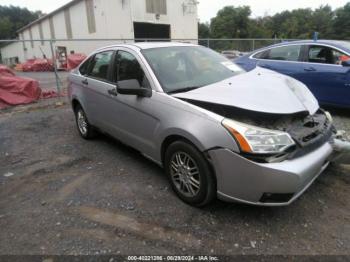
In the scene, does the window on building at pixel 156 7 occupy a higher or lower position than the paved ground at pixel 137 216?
higher

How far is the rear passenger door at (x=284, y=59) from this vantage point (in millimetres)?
6109

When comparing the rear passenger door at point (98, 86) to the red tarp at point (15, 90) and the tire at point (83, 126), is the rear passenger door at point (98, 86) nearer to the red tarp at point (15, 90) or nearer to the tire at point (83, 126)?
the tire at point (83, 126)

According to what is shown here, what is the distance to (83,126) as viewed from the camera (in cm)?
518

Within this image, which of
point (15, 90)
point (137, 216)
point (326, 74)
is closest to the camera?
point (137, 216)

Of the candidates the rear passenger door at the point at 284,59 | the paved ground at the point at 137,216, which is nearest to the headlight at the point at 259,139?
the paved ground at the point at 137,216

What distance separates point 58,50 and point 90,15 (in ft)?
19.1

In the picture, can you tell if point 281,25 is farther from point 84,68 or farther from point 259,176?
point 259,176

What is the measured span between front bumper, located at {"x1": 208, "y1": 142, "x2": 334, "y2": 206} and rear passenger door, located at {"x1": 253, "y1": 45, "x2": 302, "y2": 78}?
389cm

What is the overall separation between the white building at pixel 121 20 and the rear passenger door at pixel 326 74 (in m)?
17.6

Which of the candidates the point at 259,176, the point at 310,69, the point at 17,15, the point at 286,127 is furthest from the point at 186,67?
the point at 17,15

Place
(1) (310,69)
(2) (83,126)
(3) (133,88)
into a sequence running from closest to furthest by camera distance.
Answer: (3) (133,88) < (2) (83,126) < (1) (310,69)

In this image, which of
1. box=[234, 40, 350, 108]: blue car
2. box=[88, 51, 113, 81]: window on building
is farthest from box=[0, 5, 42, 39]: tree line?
box=[234, 40, 350, 108]: blue car

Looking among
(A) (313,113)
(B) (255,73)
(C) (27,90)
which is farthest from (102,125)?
(C) (27,90)

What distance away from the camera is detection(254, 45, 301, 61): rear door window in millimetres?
6168
